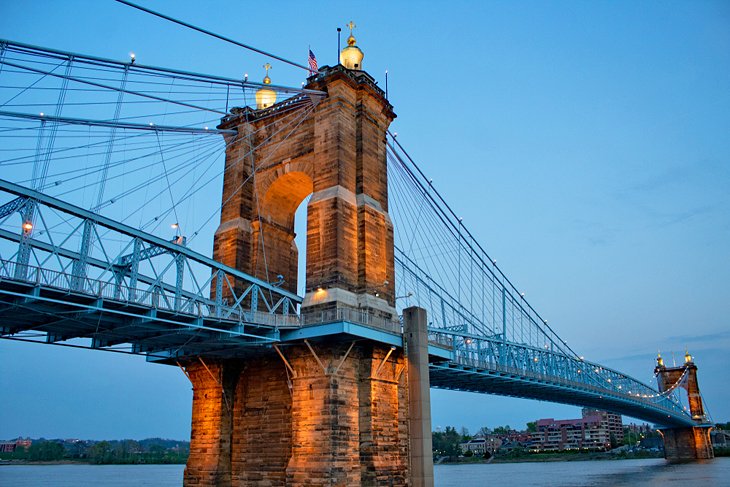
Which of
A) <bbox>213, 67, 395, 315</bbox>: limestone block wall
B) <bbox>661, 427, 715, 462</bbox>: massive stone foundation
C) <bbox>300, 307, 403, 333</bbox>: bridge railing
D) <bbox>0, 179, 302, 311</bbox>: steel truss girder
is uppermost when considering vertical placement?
<bbox>213, 67, 395, 315</bbox>: limestone block wall

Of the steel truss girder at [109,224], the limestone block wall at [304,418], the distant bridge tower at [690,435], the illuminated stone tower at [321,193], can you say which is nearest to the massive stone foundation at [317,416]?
the limestone block wall at [304,418]

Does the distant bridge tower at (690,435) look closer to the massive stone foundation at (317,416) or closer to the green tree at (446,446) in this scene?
the green tree at (446,446)

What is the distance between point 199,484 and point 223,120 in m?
23.3

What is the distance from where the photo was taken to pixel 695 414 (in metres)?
125

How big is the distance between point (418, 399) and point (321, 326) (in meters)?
6.18

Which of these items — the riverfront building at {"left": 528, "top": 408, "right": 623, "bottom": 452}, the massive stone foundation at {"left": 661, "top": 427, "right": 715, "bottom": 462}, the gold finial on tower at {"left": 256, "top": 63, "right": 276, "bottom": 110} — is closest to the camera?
the gold finial on tower at {"left": 256, "top": 63, "right": 276, "bottom": 110}

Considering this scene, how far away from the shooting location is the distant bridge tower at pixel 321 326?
29.4 meters

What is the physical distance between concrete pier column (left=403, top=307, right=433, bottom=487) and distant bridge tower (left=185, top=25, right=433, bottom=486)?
0.19 feet

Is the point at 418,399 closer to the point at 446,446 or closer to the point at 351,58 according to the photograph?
the point at 351,58

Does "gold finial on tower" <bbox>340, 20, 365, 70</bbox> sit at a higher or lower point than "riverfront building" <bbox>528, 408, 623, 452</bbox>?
higher

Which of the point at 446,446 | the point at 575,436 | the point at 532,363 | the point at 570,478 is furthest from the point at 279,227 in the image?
the point at 575,436

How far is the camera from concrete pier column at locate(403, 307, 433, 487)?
2934 cm

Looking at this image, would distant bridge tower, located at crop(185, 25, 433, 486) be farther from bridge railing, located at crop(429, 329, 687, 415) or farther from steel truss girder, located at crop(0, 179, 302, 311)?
bridge railing, located at crop(429, 329, 687, 415)

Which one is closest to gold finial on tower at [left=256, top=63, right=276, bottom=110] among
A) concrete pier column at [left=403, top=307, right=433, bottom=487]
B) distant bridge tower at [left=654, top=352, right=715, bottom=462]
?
concrete pier column at [left=403, top=307, right=433, bottom=487]
